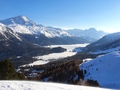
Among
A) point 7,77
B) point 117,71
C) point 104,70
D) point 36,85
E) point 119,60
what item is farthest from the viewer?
point 119,60

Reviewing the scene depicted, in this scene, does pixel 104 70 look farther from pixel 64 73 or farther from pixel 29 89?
pixel 29 89

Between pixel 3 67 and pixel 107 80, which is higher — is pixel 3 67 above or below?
above

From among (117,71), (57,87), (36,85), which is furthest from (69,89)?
(117,71)

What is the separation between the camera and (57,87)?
20734 mm

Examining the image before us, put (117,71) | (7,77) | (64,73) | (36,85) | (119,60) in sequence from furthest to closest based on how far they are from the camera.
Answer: (64,73) → (119,60) → (117,71) → (7,77) → (36,85)

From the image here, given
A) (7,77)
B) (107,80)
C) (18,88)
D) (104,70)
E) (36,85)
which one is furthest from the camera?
(104,70)

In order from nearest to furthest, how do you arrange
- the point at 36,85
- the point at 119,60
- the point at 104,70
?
1. the point at 36,85
2. the point at 104,70
3. the point at 119,60

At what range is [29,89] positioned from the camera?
1884 cm

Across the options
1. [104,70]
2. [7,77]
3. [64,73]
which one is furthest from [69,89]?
[64,73]

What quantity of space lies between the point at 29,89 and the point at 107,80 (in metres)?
52.8

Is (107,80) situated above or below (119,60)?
below

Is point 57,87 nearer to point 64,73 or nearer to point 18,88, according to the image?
point 18,88

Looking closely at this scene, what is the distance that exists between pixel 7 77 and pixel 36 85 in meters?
33.3

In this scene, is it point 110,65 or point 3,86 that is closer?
point 3,86
